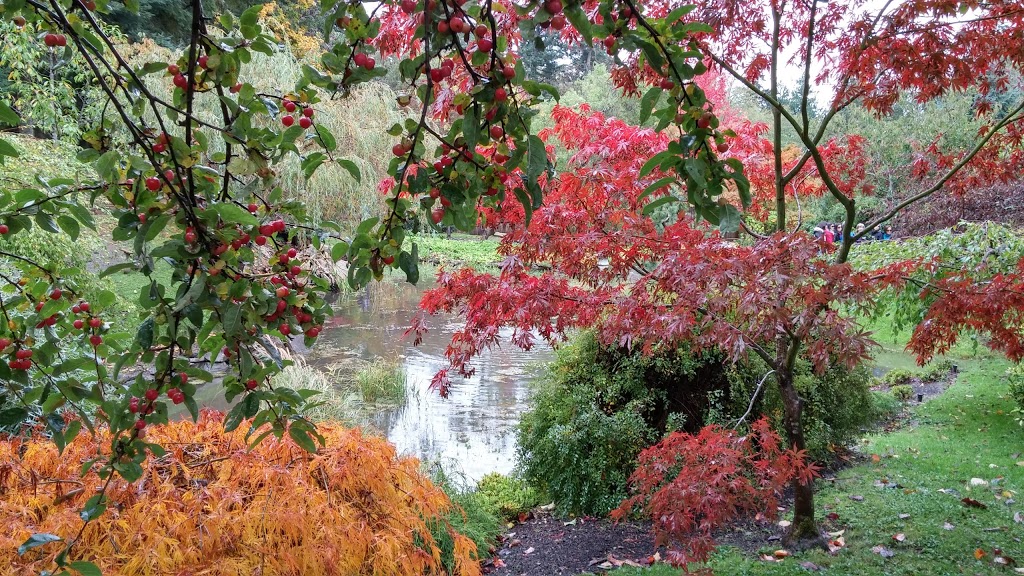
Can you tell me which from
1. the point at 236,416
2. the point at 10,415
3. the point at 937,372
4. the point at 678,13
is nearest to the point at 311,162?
the point at 236,416

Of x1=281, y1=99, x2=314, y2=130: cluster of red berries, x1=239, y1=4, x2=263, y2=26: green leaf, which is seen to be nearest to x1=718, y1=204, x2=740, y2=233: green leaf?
x1=281, y1=99, x2=314, y2=130: cluster of red berries

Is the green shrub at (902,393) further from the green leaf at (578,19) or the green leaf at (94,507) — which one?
the green leaf at (94,507)

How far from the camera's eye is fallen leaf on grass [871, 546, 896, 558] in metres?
3.07

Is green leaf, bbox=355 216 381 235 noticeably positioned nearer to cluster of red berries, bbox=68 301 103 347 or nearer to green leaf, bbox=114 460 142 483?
green leaf, bbox=114 460 142 483

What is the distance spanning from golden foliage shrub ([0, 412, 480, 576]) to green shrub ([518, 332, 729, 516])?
147cm

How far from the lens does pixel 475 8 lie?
0.89 metres

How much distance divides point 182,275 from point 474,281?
88.8 inches

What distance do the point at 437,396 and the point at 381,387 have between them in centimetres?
65

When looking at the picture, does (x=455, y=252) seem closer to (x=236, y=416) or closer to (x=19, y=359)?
(x=19, y=359)

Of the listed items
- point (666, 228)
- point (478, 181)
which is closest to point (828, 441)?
point (666, 228)

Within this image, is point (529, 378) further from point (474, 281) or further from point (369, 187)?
point (474, 281)

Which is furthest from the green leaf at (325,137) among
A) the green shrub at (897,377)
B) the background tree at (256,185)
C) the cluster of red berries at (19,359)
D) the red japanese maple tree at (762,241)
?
the green shrub at (897,377)

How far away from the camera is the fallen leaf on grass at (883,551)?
3.07m

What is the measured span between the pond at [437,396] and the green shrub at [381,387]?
0.15 m
